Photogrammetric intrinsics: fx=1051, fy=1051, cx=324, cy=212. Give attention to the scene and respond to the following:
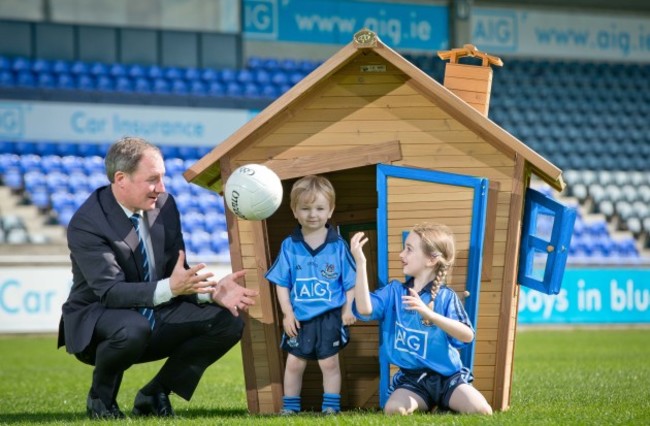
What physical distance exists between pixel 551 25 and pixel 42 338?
48.7 ft

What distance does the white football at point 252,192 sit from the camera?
224 inches

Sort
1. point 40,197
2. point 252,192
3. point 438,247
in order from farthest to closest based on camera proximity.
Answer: point 40,197
point 252,192
point 438,247

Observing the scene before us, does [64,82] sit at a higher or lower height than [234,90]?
higher

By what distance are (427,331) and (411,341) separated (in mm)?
111

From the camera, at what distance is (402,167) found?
6008 millimetres

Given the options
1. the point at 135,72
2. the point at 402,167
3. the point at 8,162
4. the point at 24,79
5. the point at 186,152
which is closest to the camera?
the point at 402,167

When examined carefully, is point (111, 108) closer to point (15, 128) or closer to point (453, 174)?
point (15, 128)

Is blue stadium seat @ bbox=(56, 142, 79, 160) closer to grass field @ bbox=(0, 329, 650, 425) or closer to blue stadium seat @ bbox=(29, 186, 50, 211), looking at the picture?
blue stadium seat @ bbox=(29, 186, 50, 211)

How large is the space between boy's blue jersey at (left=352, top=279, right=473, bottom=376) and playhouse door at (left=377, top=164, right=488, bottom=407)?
22 centimetres

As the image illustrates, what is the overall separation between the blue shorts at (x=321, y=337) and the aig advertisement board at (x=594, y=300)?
10901mm

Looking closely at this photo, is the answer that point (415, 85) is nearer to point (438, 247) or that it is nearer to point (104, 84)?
point (438, 247)

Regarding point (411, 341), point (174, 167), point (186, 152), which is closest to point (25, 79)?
point (174, 167)

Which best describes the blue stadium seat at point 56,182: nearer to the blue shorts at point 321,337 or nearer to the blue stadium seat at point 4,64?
the blue stadium seat at point 4,64

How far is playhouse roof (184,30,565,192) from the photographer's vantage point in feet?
19.3
